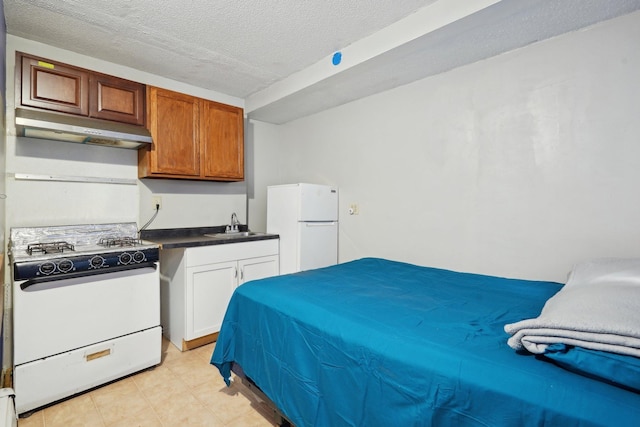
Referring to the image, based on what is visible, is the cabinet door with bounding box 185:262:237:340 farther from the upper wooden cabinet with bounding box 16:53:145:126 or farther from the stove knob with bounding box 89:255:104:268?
the upper wooden cabinet with bounding box 16:53:145:126

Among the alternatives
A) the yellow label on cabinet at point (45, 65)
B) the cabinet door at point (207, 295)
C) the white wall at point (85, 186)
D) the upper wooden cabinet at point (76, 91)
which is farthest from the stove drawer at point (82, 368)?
the yellow label on cabinet at point (45, 65)

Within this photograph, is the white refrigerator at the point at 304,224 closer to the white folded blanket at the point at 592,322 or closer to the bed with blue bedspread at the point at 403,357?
the bed with blue bedspread at the point at 403,357

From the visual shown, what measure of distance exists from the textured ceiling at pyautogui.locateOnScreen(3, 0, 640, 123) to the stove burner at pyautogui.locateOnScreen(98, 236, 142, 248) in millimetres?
1578

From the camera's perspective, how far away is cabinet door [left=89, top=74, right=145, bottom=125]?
2393 millimetres

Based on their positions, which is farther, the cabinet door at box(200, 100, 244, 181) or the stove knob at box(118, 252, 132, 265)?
the cabinet door at box(200, 100, 244, 181)

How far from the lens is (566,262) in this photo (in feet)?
6.52

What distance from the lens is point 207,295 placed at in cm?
270

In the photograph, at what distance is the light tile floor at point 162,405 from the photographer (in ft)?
5.77

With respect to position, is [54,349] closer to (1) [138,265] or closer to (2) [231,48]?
(1) [138,265]

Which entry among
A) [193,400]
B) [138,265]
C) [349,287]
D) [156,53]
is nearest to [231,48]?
[156,53]

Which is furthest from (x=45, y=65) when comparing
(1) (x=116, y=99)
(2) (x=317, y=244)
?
(2) (x=317, y=244)

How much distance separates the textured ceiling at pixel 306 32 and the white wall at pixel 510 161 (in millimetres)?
173

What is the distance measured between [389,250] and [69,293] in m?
2.54

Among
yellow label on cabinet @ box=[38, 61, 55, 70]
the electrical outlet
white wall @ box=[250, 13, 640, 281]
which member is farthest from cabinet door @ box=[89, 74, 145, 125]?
white wall @ box=[250, 13, 640, 281]
